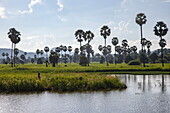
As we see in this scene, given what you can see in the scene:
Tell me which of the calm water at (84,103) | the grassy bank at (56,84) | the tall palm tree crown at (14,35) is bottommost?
the calm water at (84,103)

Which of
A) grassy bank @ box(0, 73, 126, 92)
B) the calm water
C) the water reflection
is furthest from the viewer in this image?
the water reflection

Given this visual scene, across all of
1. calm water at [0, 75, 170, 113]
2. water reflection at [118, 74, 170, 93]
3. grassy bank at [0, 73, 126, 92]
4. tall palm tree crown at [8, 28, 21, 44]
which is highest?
tall palm tree crown at [8, 28, 21, 44]

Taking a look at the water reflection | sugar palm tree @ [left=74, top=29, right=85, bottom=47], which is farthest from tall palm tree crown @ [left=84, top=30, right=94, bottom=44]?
the water reflection

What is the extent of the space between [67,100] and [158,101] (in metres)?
11.9

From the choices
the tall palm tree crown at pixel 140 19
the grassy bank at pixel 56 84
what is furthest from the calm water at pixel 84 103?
the tall palm tree crown at pixel 140 19

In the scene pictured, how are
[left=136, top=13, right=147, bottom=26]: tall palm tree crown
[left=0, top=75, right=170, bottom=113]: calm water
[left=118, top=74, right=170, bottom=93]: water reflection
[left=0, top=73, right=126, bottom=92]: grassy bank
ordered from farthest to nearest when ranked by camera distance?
[left=136, top=13, right=147, bottom=26]: tall palm tree crown < [left=118, top=74, right=170, bottom=93]: water reflection < [left=0, top=73, right=126, bottom=92]: grassy bank < [left=0, top=75, right=170, bottom=113]: calm water

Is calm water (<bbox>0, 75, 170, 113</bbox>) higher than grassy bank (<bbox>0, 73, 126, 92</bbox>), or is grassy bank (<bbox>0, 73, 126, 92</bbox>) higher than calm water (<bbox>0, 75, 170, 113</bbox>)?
grassy bank (<bbox>0, 73, 126, 92</bbox>)

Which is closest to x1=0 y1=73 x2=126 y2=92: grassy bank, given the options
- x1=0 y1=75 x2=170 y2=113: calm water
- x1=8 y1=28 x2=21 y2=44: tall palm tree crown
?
x1=0 y1=75 x2=170 y2=113: calm water

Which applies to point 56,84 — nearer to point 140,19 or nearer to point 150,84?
point 150,84

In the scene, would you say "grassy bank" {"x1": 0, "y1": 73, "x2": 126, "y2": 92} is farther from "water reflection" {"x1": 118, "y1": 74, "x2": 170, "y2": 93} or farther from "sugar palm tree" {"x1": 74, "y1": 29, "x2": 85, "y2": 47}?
"sugar palm tree" {"x1": 74, "y1": 29, "x2": 85, "y2": 47}

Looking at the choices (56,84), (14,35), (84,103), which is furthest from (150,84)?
(14,35)

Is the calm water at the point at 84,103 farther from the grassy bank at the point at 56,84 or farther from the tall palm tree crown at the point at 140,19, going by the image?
the tall palm tree crown at the point at 140,19

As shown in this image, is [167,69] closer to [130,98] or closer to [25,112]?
[130,98]

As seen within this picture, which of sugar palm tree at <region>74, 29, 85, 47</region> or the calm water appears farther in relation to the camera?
sugar palm tree at <region>74, 29, 85, 47</region>
